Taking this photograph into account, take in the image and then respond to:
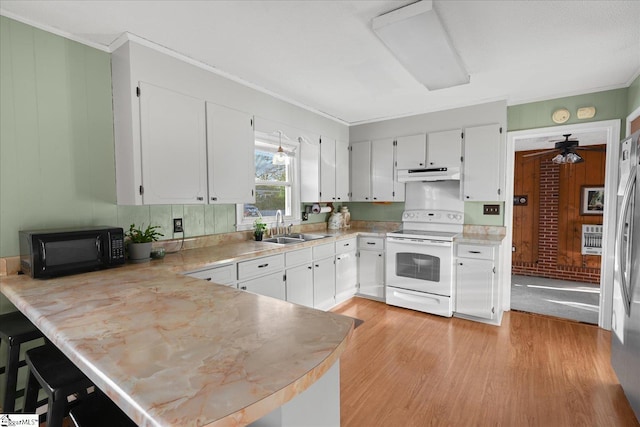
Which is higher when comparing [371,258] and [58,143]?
[58,143]

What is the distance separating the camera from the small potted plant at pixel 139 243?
85.6 inches

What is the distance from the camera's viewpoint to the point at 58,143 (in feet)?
6.59

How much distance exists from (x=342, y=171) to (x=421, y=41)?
2.48 meters

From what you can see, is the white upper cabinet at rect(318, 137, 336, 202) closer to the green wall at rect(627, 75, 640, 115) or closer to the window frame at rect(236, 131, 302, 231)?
the window frame at rect(236, 131, 302, 231)

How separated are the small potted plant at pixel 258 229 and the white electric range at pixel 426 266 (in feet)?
5.10

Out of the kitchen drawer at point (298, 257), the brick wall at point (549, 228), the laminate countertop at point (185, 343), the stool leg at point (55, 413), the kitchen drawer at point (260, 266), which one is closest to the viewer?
the laminate countertop at point (185, 343)

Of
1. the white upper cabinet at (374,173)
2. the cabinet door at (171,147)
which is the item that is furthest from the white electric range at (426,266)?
the cabinet door at (171,147)

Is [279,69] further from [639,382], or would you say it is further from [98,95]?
[639,382]

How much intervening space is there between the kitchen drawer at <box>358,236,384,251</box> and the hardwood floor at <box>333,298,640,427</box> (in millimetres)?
943

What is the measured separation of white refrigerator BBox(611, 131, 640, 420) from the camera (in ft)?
5.91

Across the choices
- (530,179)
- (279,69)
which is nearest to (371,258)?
(279,69)

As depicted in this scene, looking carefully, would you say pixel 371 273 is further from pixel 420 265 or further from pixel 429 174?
pixel 429 174

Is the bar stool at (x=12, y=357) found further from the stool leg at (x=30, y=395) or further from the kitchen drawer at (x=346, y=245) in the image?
the kitchen drawer at (x=346, y=245)

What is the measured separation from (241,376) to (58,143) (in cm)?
216
